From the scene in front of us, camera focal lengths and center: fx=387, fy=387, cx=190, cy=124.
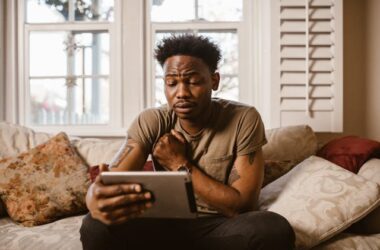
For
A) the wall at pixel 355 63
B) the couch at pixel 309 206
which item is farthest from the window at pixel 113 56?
the couch at pixel 309 206

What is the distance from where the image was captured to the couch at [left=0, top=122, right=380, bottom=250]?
1359 millimetres

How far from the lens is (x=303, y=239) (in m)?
1.32

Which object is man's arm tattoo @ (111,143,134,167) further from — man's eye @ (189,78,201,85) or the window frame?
the window frame

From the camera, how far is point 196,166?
1484mm

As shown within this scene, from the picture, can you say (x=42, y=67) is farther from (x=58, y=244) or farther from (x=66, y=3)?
(x=58, y=244)

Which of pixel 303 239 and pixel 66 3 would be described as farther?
pixel 66 3

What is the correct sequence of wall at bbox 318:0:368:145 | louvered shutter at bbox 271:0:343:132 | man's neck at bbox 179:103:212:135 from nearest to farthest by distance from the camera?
Result: 1. man's neck at bbox 179:103:212:135
2. louvered shutter at bbox 271:0:343:132
3. wall at bbox 318:0:368:145

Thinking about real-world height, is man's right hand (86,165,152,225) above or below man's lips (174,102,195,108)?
below

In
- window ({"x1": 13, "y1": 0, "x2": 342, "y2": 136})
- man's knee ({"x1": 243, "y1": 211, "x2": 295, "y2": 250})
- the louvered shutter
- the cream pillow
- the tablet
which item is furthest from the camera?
window ({"x1": 13, "y1": 0, "x2": 342, "y2": 136})

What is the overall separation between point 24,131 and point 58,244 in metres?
0.89

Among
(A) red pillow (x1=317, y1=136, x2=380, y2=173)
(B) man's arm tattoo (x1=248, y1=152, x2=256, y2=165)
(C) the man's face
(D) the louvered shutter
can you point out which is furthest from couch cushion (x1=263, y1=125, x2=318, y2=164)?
(C) the man's face

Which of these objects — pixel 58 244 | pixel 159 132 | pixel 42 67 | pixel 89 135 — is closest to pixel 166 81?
pixel 159 132

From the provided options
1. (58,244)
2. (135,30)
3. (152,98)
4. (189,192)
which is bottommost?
(58,244)

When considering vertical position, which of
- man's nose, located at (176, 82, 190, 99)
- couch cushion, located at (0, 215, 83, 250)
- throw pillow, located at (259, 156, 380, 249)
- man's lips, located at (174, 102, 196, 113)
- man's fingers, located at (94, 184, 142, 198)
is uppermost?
man's nose, located at (176, 82, 190, 99)
